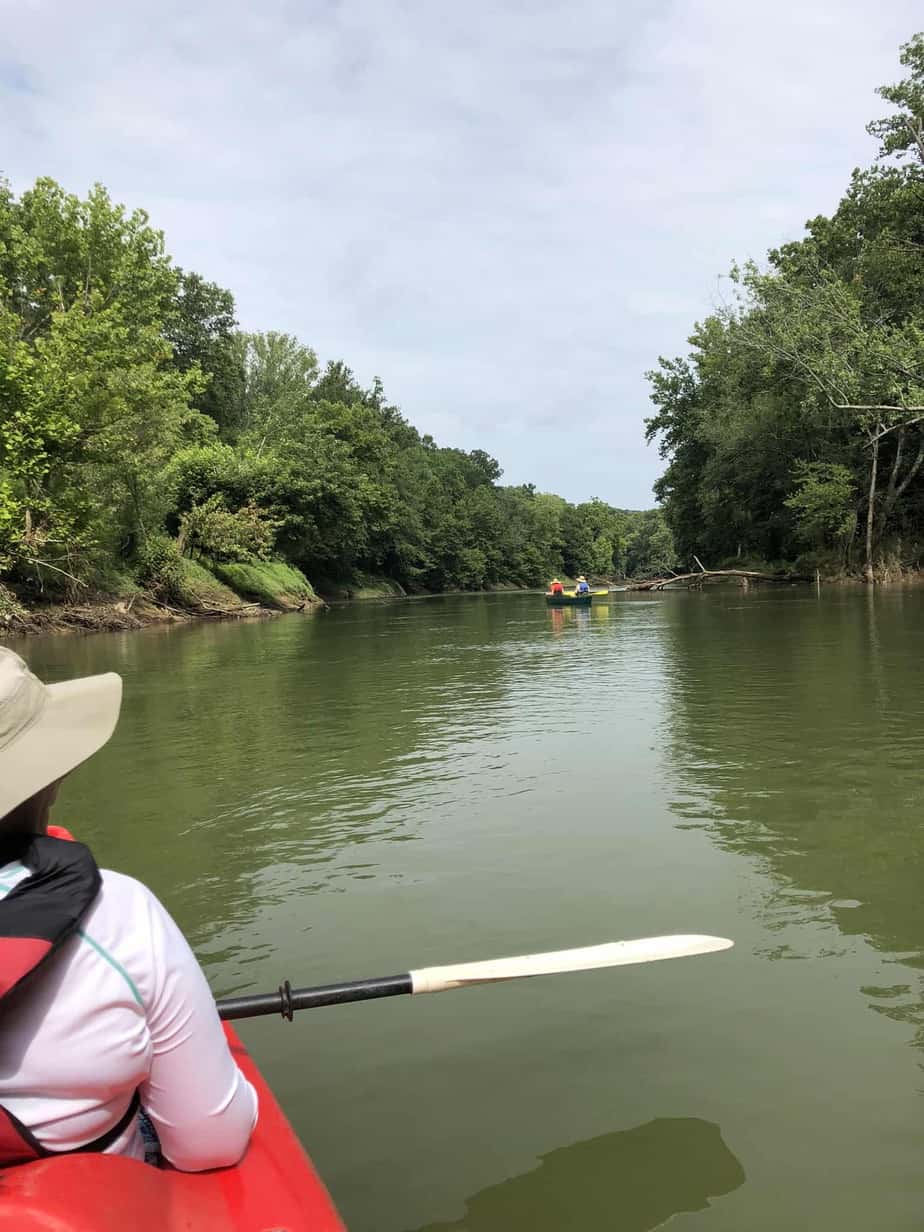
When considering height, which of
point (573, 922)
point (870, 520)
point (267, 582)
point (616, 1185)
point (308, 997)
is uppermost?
point (870, 520)

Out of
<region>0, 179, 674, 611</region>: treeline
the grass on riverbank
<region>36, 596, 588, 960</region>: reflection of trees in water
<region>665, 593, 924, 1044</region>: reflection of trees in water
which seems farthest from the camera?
the grass on riverbank

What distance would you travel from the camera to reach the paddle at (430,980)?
8.99ft

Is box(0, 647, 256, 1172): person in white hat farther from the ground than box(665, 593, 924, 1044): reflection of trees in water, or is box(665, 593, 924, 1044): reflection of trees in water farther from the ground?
box(0, 647, 256, 1172): person in white hat

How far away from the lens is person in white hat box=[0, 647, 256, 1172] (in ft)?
4.77

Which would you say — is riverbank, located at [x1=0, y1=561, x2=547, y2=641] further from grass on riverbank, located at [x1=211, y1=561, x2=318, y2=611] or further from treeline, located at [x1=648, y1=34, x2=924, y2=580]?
treeline, located at [x1=648, y1=34, x2=924, y2=580]

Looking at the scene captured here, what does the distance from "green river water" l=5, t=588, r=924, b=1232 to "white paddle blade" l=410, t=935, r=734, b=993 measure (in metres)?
0.45

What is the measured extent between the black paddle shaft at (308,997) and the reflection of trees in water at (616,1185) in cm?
60

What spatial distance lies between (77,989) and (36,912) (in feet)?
0.51

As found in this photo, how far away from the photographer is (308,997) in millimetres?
2752

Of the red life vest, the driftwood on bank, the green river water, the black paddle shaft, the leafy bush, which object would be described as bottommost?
the green river water

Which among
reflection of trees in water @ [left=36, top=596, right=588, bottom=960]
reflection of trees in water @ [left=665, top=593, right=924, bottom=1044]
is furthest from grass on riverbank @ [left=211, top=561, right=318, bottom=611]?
reflection of trees in water @ [left=665, top=593, right=924, bottom=1044]

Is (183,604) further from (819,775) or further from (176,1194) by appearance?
(176,1194)

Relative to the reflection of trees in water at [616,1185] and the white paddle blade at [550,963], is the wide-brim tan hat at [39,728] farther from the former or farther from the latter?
the reflection of trees in water at [616,1185]

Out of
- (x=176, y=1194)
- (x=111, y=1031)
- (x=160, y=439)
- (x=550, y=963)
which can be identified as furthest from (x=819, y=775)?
(x=160, y=439)
